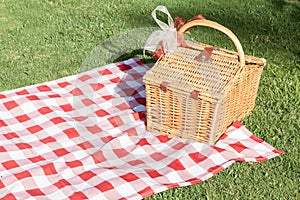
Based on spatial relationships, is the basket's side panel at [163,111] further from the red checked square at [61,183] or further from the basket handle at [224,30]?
the red checked square at [61,183]

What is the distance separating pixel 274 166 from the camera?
2.38 meters

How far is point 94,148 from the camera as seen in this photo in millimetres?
2488

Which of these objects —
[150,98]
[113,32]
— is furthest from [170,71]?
[113,32]

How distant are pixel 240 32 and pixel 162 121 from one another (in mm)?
1328

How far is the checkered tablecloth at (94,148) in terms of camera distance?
7.32 feet

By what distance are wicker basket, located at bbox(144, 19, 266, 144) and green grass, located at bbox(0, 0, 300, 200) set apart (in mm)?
232

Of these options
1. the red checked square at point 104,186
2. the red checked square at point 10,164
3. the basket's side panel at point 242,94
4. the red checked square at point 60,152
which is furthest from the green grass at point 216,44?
the red checked square at point 10,164

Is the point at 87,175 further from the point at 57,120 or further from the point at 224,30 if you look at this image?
the point at 224,30

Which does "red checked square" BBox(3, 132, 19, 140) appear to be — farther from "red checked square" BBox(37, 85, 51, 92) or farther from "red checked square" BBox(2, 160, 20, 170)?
"red checked square" BBox(37, 85, 51, 92)

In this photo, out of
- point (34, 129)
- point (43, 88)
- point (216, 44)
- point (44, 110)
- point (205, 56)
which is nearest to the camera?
point (205, 56)

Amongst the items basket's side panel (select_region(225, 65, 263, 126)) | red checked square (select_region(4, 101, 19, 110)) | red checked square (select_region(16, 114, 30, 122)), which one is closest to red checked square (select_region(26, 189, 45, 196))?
red checked square (select_region(16, 114, 30, 122))

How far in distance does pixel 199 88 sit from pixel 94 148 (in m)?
0.56

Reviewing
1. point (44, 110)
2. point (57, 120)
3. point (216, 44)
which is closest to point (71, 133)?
point (57, 120)

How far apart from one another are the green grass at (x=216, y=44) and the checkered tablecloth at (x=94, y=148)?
0.30ft
